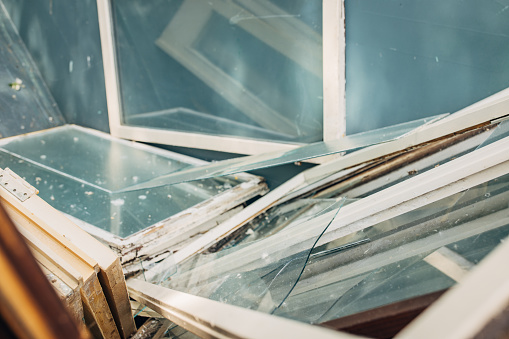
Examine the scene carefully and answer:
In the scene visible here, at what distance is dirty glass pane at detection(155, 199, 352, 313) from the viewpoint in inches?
26.3

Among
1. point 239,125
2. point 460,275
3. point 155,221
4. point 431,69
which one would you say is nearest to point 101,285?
point 155,221

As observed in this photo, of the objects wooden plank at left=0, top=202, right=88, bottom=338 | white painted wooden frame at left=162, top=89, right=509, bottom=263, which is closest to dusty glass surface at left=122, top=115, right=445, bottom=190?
white painted wooden frame at left=162, top=89, right=509, bottom=263

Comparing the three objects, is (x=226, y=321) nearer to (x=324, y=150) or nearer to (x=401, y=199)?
(x=401, y=199)

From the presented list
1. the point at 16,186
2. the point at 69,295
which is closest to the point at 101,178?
the point at 16,186

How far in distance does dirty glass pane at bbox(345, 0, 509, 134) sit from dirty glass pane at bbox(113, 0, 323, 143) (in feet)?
0.50

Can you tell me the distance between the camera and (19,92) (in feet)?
6.98

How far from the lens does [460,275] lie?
407 mm

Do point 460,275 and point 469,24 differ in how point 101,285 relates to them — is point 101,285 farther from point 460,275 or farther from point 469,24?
point 469,24

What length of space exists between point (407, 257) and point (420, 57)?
0.86m

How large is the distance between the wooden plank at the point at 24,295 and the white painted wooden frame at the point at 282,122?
4.12 feet

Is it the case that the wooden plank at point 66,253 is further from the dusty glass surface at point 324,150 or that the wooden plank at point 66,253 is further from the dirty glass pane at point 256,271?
→ the dusty glass surface at point 324,150

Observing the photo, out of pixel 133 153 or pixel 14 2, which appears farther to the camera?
pixel 14 2

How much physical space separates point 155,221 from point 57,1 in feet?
5.36

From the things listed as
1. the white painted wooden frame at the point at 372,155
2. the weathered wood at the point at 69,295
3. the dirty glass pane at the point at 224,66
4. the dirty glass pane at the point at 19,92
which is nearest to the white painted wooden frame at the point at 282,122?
the dirty glass pane at the point at 224,66
